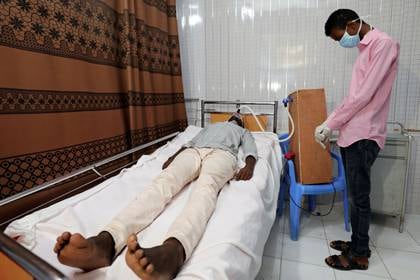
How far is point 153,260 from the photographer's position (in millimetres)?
637

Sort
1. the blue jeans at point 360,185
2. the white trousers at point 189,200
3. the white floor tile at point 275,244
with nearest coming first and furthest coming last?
the white trousers at point 189,200 < the blue jeans at point 360,185 < the white floor tile at point 275,244

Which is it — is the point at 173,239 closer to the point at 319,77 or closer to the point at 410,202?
the point at 319,77

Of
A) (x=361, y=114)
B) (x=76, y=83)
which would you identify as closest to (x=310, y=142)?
(x=361, y=114)

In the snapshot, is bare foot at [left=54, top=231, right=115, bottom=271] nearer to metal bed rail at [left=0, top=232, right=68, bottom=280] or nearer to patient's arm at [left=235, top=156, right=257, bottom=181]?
metal bed rail at [left=0, top=232, right=68, bottom=280]

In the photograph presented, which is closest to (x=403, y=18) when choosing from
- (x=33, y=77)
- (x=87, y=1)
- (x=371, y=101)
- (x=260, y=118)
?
(x=371, y=101)

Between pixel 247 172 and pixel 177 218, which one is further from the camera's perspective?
pixel 247 172

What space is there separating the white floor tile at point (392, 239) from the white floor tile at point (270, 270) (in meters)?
0.72

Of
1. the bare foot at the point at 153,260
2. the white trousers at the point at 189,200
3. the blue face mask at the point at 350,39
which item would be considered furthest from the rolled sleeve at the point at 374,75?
the bare foot at the point at 153,260

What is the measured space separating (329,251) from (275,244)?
33 centimetres

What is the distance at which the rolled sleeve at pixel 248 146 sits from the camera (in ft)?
4.95

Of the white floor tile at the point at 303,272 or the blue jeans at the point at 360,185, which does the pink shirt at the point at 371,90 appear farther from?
the white floor tile at the point at 303,272

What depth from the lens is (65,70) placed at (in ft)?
4.32

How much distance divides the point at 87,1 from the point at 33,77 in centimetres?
60

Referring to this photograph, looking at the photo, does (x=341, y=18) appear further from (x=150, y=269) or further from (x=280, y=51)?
(x=150, y=269)
